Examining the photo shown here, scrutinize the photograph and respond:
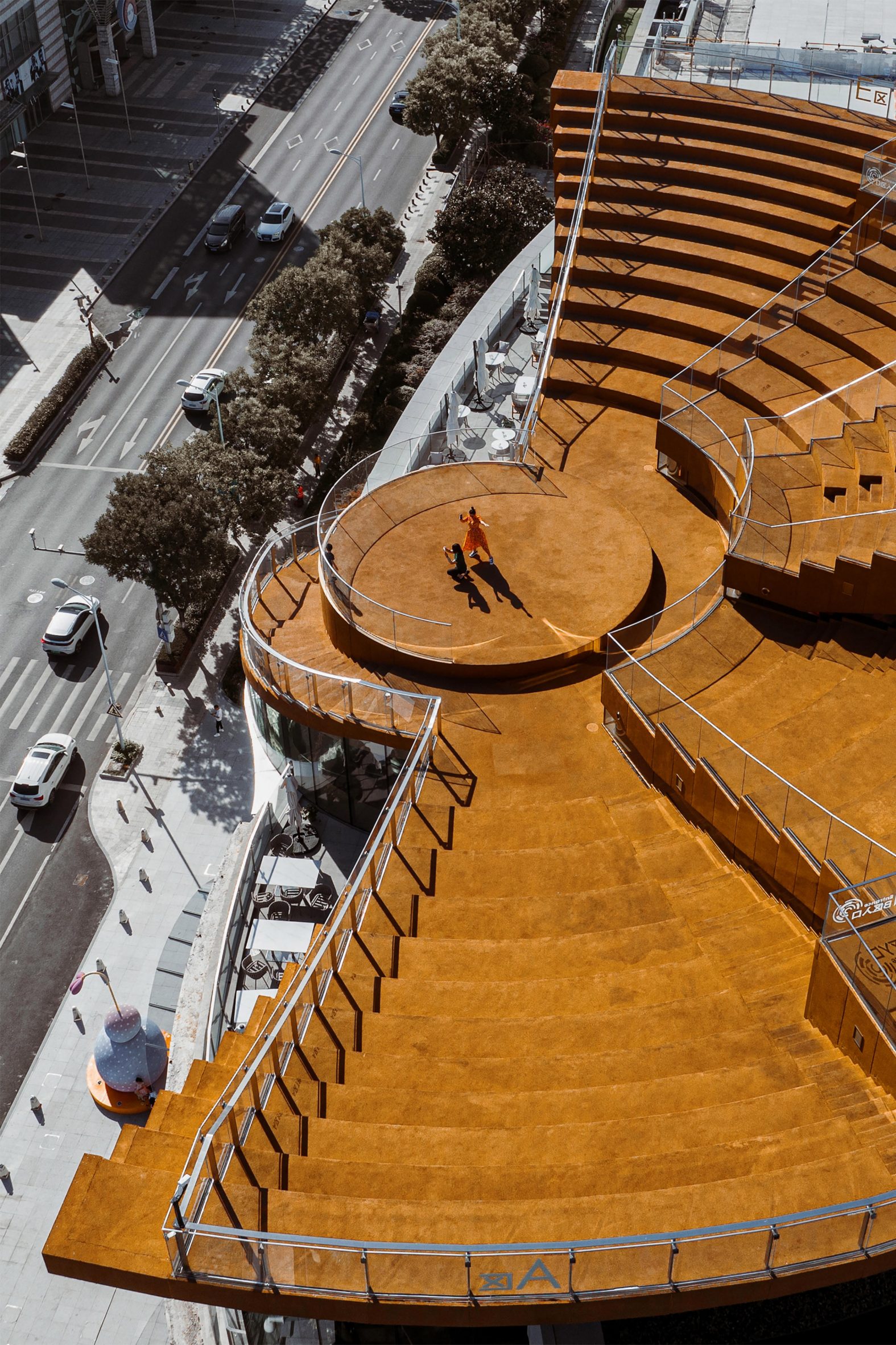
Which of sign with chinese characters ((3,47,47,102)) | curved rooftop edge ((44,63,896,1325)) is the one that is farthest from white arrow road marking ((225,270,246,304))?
curved rooftop edge ((44,63,896,1325))

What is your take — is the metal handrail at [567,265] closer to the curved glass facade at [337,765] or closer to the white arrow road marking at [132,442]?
the curved glass facade at [337,765]

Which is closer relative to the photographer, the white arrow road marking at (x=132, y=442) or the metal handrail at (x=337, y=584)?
the metal handrail at (x=337, y=584)

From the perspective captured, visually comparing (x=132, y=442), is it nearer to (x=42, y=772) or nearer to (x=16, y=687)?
(x=16, y=687)

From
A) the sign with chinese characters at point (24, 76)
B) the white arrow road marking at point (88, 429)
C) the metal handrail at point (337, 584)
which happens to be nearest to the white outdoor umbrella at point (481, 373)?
the metal handrail at point (337, 584)

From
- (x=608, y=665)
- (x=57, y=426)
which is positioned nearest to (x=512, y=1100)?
(x=608, y=665)

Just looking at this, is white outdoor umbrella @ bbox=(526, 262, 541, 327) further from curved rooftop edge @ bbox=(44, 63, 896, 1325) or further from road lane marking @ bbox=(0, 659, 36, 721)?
road lane marking @ bbox=(0, 659, 36, 721)

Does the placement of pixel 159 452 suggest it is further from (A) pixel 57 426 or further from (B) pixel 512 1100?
(B) pixel 512 1100
